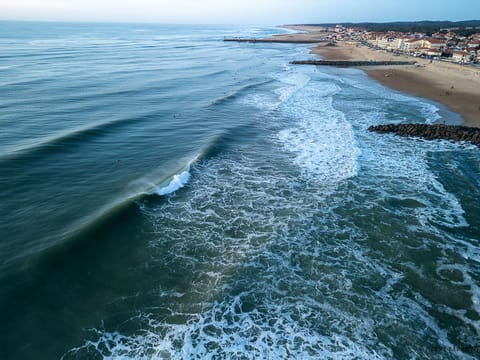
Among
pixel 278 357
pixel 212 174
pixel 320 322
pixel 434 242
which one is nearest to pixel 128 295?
pixel 278 357

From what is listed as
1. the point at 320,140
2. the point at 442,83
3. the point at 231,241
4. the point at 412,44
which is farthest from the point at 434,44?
the point at 231,241

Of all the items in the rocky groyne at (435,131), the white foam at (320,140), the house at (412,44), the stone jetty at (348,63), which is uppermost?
the house at (412,44)

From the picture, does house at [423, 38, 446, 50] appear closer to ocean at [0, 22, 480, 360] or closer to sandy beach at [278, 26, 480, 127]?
sandy beach at [278, 26, 480, 127]

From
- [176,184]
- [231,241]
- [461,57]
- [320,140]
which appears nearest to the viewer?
[231,241]

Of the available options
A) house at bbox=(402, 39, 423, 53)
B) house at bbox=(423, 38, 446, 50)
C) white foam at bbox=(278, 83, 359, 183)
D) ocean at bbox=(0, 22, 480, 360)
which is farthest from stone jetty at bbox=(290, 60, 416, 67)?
ocean at bbox=(0, 22, 480, 360)

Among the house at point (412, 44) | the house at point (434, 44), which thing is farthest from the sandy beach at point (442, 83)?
the house at point (412, 44)

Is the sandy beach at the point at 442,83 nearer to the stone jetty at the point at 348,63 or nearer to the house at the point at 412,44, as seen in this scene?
the stone jetty at the point at 348,63

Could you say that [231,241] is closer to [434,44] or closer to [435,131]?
[435,131]
